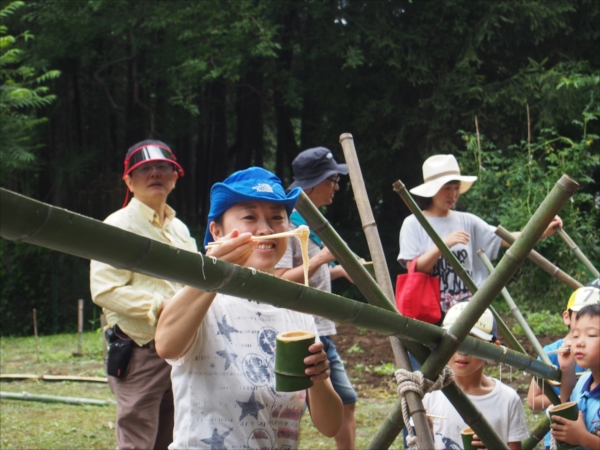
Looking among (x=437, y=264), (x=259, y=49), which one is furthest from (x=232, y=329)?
(x=259, y=49)

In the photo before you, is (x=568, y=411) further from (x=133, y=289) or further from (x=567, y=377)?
(x=133, y=289)

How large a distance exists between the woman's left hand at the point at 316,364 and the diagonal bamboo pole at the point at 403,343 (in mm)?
306

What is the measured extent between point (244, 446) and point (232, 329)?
37cm

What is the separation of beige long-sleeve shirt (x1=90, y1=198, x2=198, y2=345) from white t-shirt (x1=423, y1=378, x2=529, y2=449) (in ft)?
4.88

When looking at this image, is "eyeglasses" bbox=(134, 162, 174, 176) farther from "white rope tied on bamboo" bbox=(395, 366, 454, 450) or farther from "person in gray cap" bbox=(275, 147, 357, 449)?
"white rope tied on bamboo" bbox=(395, 366, 454, 450)

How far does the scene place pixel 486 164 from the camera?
12.9 metres

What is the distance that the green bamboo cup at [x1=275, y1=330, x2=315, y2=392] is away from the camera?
216 centimetres

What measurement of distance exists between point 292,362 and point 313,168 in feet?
7.89

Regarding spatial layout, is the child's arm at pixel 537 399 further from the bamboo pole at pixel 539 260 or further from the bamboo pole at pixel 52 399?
the bamboo pole at pixel 52 399

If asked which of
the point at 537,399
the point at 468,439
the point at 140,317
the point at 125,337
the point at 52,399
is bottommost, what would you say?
the point at 52,399

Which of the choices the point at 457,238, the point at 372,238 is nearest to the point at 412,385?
the point at 372,238

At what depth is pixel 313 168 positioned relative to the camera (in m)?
4.45

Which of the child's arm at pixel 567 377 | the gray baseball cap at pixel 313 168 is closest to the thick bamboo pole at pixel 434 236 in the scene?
the child's arm at pixel 567 377

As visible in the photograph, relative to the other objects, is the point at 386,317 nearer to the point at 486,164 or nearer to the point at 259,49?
the point at 486,164
